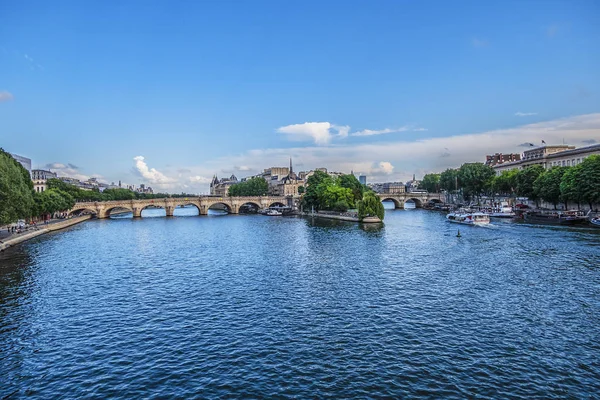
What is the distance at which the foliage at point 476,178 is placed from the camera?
14075 centimetres

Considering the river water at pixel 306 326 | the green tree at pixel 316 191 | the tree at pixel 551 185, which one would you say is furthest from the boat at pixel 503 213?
the river water at pixel 306 326

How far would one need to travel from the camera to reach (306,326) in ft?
83.1

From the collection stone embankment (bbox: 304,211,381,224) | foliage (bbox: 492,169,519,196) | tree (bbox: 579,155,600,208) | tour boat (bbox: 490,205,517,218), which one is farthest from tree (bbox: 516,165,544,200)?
stone embankment (bbox: 304,211,381,224)

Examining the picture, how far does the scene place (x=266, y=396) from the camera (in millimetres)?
17281

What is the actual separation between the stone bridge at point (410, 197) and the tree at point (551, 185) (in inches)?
2956

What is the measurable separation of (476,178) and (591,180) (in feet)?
206

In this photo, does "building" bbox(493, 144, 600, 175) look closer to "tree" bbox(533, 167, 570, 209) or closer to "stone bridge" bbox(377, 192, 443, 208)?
"tree" bbox(533, 167, 570, 209)

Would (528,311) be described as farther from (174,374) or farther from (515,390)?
(174,374)

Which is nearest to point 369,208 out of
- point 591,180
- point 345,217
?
point 345,217

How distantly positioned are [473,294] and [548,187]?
246 feet

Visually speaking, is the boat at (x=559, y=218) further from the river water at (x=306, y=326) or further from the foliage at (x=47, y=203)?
the foliage at (x=47, y=203)

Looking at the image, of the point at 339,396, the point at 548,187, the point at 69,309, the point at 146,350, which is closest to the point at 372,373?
the point at 339,396

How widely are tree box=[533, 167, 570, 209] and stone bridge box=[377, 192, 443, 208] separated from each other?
75.1 meters

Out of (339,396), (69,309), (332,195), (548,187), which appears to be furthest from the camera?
(332,195)
